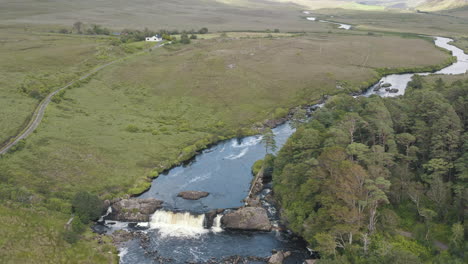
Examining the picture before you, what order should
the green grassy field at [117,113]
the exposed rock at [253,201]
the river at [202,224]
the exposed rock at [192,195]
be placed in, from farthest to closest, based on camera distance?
the exposed rock at [192,195] < the exposed rock at [253,201] < the green grassy field at [117,113] < the river at [202,224]

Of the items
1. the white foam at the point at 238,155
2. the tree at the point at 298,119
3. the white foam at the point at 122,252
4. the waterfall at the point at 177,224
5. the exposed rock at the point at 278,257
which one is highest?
the tree at the point at 298,119

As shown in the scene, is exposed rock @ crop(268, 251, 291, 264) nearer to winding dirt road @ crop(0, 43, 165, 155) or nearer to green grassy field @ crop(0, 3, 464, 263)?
green grassy field @ crop(0, 3, 464, 263)

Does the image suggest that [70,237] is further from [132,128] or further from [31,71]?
[31,71]

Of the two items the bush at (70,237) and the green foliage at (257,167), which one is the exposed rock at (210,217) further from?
the bush at (70,237)

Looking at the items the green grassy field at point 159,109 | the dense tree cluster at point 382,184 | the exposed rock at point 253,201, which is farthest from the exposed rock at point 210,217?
the green grassy field at point 159,109

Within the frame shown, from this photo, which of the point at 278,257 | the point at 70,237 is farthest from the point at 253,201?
the point at 70,237
